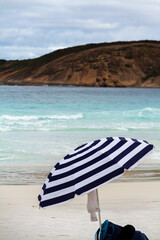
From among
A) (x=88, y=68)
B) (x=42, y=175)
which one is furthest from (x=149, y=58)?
(x=42, y=175)

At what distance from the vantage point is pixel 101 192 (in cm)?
799

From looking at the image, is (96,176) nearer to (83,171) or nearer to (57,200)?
(83,171)

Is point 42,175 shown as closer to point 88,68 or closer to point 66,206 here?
point 66,206

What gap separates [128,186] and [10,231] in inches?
132

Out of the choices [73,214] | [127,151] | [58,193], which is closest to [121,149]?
[127,151]

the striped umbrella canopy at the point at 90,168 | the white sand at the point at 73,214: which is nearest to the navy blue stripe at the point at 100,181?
the striped umbrella canopy at the point at 90,168

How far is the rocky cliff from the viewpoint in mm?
122188

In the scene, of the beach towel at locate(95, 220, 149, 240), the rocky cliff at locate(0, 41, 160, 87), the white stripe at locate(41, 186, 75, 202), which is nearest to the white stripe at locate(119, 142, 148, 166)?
the white stripe at locate(41, 186, 75, 202)

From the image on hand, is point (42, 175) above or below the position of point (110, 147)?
below

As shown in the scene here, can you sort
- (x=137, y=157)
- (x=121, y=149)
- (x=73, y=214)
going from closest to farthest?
(x=137, y=157) → (x=121, y=149) → (x=73, y=214)

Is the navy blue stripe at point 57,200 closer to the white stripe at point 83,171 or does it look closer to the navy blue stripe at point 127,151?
the white stripe at point 83,171

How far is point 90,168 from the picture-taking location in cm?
332

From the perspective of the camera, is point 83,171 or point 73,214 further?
point 73,214

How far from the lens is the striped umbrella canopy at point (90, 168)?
324cm
